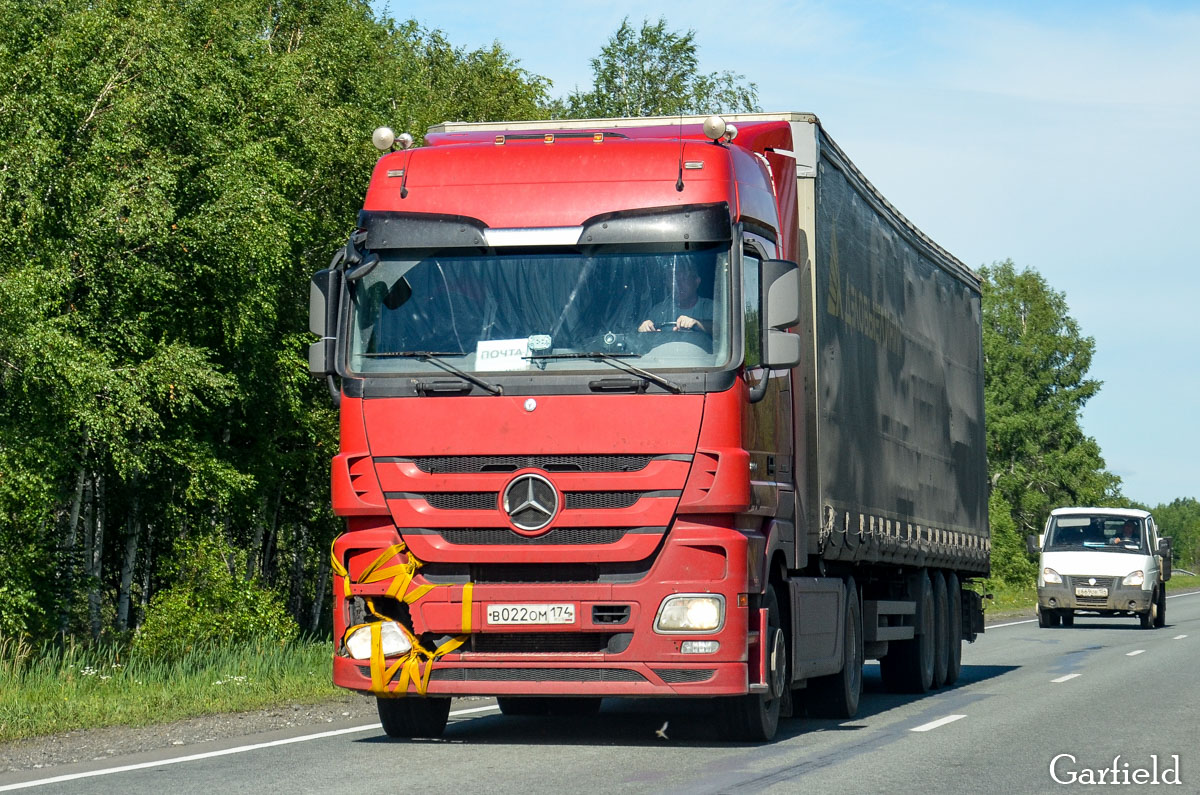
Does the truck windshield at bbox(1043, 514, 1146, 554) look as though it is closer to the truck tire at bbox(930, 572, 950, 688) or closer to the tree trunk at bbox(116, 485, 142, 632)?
the truck tire at bbox(930, 572, 950, 688)

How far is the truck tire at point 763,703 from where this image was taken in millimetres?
10094

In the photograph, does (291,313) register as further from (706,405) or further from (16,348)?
(706,405)

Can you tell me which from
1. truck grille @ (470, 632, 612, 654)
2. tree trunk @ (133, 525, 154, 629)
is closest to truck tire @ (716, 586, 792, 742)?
truck grille @ (470, 632, 612, 654)

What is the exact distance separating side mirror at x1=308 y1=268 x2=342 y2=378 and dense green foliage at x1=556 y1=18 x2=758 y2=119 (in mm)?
37298

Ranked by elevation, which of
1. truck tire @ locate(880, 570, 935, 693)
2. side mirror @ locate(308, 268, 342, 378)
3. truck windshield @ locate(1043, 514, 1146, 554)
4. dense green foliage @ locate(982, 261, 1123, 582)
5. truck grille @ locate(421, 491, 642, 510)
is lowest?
truck tire @ locate(880, 570, 935, 693)

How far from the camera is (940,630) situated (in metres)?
17.0

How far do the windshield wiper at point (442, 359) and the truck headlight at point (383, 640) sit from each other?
1498 mm

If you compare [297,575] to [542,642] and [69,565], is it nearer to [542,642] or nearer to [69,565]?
[69,565]

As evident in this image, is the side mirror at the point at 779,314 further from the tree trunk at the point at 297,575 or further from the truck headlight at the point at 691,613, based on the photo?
the tree trunk at the point at 297,575

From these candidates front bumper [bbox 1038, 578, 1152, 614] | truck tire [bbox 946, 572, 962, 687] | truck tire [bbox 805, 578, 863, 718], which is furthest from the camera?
front bumper [bbox 1038, 578, 1152, 614]

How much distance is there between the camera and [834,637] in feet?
39.5

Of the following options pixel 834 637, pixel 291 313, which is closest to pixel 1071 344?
pixel 291 313

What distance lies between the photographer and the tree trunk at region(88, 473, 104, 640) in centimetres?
2839

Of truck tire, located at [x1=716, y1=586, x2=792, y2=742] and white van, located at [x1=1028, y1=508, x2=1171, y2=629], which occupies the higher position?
white van, located at [x1=1028, y1=508, x2=1171, y2=629]
